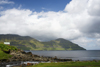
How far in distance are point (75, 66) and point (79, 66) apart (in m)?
1.58

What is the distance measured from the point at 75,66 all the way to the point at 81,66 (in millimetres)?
2358

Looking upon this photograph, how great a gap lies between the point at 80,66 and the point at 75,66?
1.97 m

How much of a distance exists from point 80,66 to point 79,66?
39cm

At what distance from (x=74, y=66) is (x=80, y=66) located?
239 centimetres

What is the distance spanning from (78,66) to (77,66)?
391 millimetres

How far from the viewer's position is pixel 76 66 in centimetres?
4319

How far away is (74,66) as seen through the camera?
4300 cm

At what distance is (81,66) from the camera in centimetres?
4291

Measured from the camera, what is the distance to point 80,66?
43.0 m

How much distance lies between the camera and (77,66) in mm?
43125

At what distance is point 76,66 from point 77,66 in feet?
1.29

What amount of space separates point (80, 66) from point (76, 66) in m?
1.56

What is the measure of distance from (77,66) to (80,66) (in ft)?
3.85
